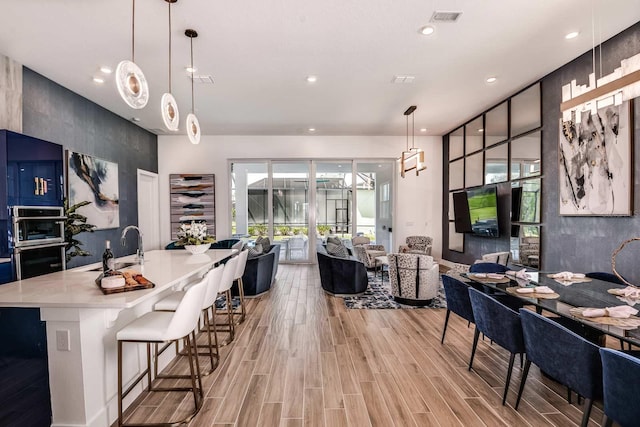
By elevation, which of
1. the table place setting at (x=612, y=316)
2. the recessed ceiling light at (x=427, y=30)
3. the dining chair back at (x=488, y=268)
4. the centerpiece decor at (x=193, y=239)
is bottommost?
the dining chair back at (x=488, y=268)

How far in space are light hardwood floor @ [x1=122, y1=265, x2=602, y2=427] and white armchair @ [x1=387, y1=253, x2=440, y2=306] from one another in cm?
61

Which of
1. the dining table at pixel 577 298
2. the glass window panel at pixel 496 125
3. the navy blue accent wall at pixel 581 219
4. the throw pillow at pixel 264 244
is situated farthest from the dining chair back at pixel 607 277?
the throw pillow at pixel 264 244

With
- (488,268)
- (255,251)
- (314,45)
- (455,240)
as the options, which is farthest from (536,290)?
(455,240)

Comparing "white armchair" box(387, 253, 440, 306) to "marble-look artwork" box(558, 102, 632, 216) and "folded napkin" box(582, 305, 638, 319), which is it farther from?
"folded napkin" box(582, 305, 638, 319)

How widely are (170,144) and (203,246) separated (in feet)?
16.8

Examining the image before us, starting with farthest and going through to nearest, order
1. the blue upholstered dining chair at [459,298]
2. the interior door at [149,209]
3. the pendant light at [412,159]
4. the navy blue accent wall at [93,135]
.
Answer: the interior door at [149,209], the pendant light at [412,159], the navy blue accent wall at [93,135], the blue upholstered dining chair at [459,298]

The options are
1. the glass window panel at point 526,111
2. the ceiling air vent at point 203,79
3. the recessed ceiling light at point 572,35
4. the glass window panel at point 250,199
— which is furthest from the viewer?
the glass window panel at point 250,199

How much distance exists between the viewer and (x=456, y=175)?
7.28m

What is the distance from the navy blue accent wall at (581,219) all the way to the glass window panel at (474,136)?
153cm

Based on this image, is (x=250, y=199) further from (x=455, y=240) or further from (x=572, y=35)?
(x=572, y=35)

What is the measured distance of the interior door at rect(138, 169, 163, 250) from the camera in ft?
22.5

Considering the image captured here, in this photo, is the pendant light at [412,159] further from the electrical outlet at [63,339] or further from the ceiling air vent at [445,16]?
the electrical outlet at [63,339]

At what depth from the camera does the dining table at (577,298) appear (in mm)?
1683

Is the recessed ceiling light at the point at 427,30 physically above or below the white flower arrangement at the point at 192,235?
above
